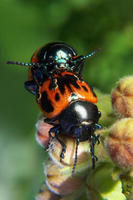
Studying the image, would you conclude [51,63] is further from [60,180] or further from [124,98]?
[60,180]

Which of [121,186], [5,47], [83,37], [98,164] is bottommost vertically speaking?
[121,186]

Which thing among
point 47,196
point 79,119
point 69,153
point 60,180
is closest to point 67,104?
point 79,119


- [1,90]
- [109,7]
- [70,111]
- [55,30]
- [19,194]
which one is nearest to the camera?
[70,111]

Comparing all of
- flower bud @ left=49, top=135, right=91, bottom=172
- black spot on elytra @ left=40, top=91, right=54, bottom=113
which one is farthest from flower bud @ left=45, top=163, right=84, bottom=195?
black spot on elytra @ left=40, top=91, right=54, bottom=113

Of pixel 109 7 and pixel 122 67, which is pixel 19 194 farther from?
pixel 109 7

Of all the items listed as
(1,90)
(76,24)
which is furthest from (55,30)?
(1,90)

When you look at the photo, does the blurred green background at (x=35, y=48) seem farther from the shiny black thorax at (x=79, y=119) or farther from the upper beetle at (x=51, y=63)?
the shiny black thorax at (x=79, y=119)
